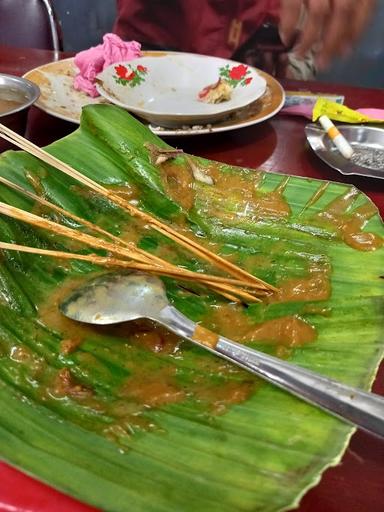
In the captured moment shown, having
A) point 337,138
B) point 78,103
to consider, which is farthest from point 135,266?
point 78,103

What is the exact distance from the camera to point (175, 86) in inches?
67.4

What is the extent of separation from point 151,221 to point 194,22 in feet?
8.57

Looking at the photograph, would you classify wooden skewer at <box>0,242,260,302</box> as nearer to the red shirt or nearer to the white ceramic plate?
the white ceramic plate

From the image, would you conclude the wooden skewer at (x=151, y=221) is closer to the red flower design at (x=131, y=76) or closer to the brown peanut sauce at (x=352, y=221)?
the brown peanut sauce at (x=352, y=221)

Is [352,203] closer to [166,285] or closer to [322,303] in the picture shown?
[322,303]

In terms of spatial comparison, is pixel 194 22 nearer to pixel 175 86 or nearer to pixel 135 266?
pixel 175 86

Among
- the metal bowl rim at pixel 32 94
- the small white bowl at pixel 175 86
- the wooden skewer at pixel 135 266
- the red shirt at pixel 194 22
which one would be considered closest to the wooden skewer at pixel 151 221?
the wooden skewer at pixel 135 266

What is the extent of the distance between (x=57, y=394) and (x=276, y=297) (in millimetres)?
391

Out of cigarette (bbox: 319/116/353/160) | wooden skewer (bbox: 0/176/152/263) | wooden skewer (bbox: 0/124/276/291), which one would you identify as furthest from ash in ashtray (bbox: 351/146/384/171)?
wooden skewer (bbox: 0/176/152/263)

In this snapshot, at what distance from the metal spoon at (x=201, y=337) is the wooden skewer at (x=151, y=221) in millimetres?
125

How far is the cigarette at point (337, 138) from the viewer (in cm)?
138

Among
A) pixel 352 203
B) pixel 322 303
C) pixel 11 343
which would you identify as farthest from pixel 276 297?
pixel 11 343

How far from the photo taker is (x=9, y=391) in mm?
661

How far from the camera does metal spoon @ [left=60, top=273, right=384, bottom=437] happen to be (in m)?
0.62
